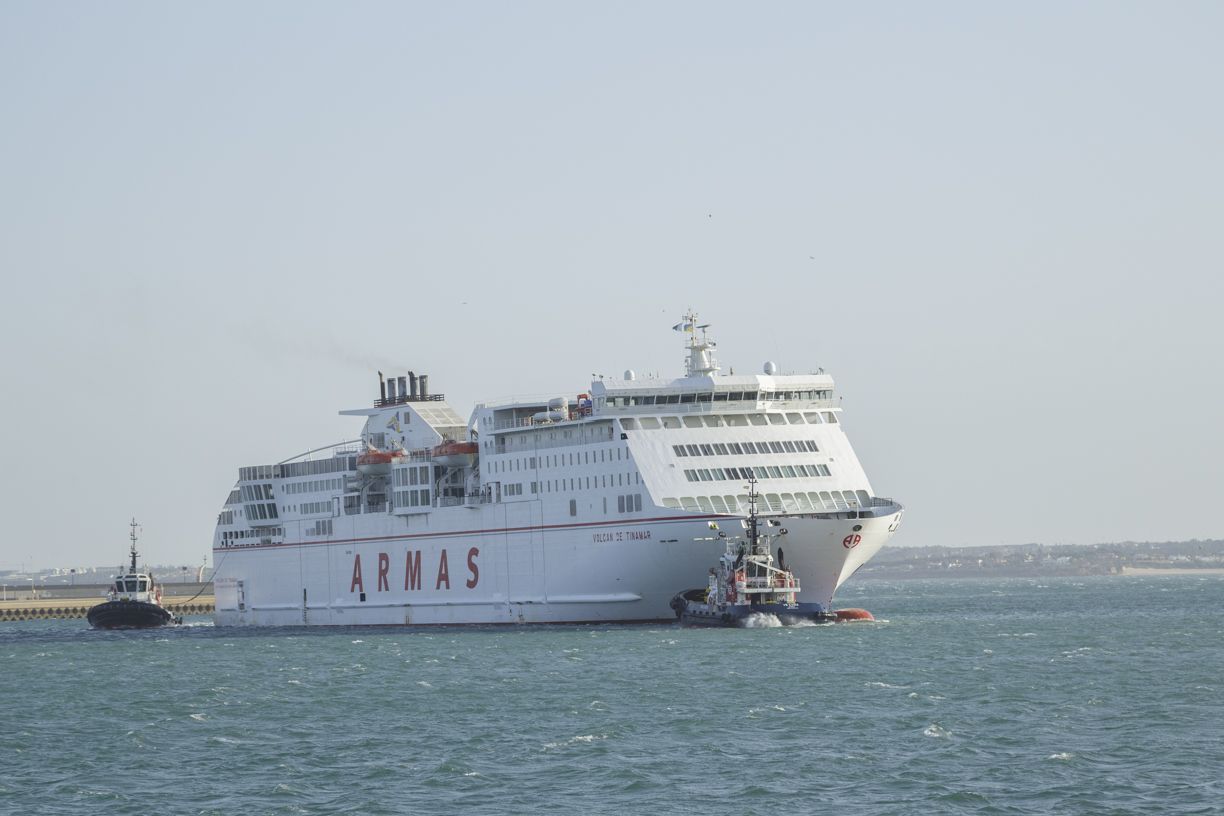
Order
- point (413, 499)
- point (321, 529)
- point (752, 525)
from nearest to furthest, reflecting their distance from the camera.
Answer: point (752, 525)
point (413, 499)
point (321, 529)

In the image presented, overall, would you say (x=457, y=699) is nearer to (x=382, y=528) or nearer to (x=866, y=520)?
(x=866, y=520)

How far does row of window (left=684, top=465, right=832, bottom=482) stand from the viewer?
67125 mm

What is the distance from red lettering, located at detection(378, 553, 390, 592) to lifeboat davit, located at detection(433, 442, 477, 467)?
18.5ft

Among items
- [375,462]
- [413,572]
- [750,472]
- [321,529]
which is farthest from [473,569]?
[750,472]

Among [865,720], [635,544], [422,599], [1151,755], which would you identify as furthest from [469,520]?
[1151,755]

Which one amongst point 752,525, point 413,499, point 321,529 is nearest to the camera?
point 752,525

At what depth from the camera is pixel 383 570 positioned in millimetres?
82438

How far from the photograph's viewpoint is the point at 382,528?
82.7 metres

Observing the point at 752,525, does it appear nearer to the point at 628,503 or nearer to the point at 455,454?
the point at 628,503

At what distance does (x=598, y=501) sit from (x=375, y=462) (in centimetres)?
1843

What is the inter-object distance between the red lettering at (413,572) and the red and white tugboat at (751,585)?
1785cm

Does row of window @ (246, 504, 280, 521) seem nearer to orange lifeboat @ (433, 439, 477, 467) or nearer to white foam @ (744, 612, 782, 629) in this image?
orange lifeboat @ (433, 439, 477, 467)

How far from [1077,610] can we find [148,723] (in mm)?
58451

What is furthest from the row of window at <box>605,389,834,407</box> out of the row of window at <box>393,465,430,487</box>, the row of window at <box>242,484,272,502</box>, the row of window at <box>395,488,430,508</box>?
the row of window at <box>242,484,272,502</box>
